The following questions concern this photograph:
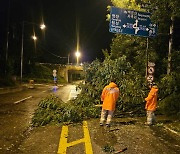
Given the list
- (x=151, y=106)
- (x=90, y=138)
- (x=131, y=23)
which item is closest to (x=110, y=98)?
(x=151, y=106)

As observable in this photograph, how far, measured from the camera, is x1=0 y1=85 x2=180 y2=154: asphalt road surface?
6625mm

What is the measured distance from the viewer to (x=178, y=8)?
11422 millimetres

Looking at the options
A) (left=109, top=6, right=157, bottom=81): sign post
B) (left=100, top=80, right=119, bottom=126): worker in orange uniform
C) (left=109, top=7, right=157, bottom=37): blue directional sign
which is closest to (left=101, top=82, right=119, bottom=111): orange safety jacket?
(left=100, top=80, right=119, bottom=126): worker in orange uniform

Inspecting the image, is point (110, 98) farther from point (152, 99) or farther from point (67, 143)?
point (67, 143)

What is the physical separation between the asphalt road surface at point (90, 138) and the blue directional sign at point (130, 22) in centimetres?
507

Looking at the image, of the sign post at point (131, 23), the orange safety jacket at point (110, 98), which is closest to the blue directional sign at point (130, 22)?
the sign post at point (131, 23)

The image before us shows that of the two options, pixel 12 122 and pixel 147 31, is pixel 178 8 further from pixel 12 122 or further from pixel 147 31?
pixel 12 122

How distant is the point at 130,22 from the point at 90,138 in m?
7.74

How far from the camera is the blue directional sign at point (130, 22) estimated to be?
13.4m

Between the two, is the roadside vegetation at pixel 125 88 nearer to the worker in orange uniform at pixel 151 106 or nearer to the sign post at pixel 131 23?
the sign post at pixel 131 23

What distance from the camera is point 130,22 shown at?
44.3ft

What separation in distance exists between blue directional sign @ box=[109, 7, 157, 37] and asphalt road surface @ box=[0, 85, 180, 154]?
507cm

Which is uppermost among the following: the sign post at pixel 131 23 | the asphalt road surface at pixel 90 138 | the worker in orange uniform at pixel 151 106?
the sign post at pixel 131 23

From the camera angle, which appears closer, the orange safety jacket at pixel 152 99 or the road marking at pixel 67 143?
the road marking at pixel 67 143
